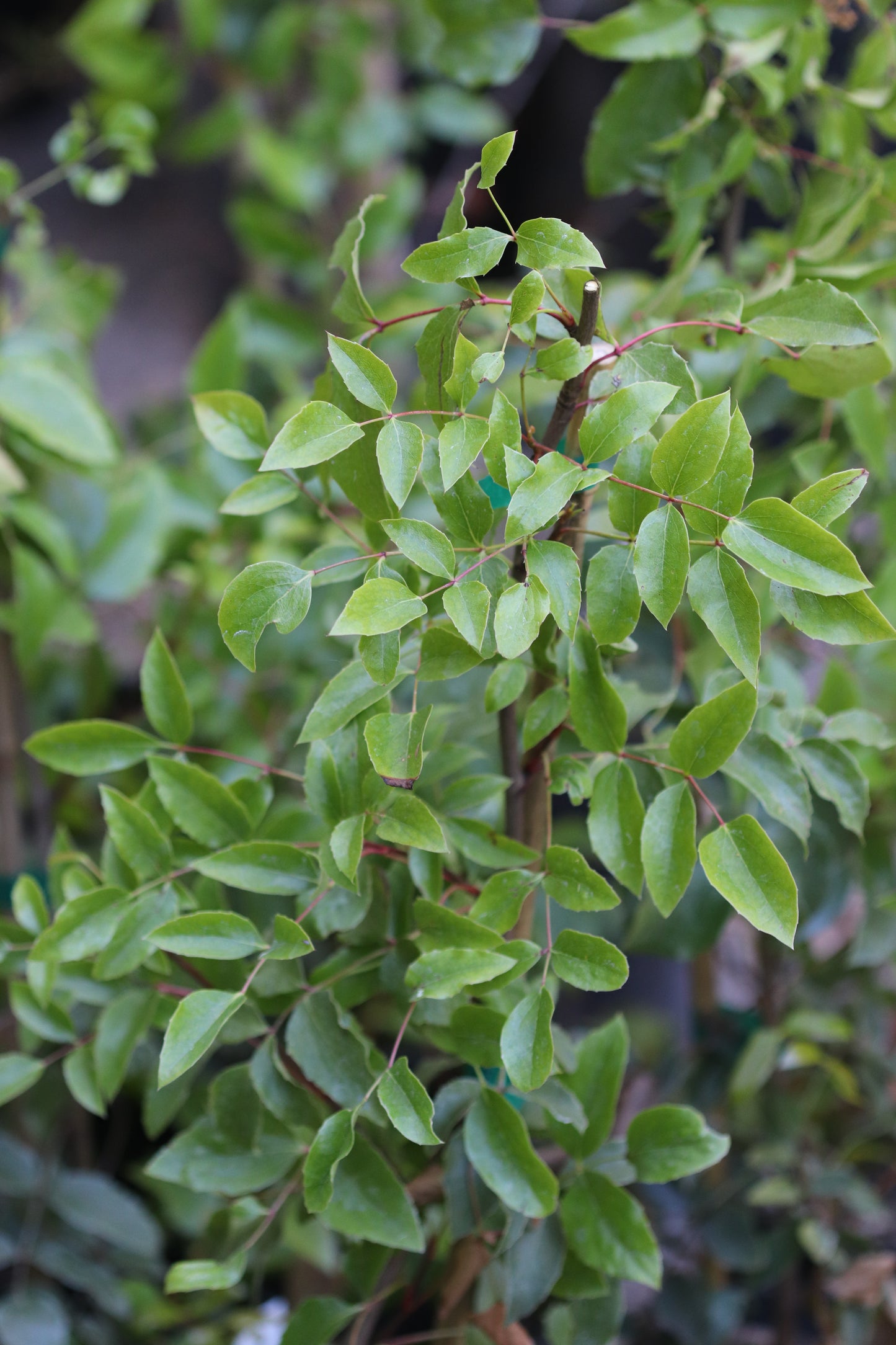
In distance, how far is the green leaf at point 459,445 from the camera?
0.38 meters

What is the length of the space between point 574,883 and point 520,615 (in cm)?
13

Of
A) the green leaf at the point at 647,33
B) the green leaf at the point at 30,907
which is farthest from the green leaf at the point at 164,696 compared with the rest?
the green leaf at the point at 647,33

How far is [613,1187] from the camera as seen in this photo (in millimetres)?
502

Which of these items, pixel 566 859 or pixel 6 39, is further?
pixel 6 39

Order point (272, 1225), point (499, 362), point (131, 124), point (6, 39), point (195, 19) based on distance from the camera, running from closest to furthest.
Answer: point (499, 362) → point (272, 1225) → point (131, 124) → point (195, 19) → point (6, 39)

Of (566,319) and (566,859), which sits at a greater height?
(566,319)

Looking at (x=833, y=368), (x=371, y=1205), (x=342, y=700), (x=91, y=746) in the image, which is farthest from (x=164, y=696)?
(x=833, y=368)

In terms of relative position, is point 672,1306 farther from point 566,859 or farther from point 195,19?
point 195,19

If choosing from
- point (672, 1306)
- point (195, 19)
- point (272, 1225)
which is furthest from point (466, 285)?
point (195, 19)

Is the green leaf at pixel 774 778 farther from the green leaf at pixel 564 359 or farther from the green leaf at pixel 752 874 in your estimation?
the green leaf at pixel 564 359

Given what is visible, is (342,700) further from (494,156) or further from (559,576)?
(494,156)

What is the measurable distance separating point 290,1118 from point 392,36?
1.80 m

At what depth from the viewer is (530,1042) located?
0.41 meters

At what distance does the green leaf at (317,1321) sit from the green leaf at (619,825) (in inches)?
10.3
